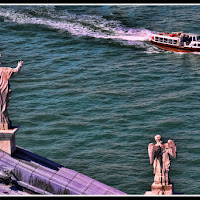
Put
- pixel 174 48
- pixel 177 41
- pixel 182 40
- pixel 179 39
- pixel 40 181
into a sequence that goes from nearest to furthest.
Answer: pixel 40 181
pixel 179 39
pixel 182 40
pixel 177 41
pixel 174 48

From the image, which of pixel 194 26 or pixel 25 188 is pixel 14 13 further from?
pixel 25 188

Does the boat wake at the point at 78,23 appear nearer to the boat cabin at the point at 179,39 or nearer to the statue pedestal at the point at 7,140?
the boat cabin at the point at 179,39

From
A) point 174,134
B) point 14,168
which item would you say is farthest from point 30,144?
point 14,168

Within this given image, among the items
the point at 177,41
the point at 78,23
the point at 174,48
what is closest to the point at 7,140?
the point at 177,41

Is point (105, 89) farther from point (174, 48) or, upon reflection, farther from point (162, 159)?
point (162, 159)

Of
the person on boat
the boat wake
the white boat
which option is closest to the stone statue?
the white boat

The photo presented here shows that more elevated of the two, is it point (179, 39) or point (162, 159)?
point (162, 159)
